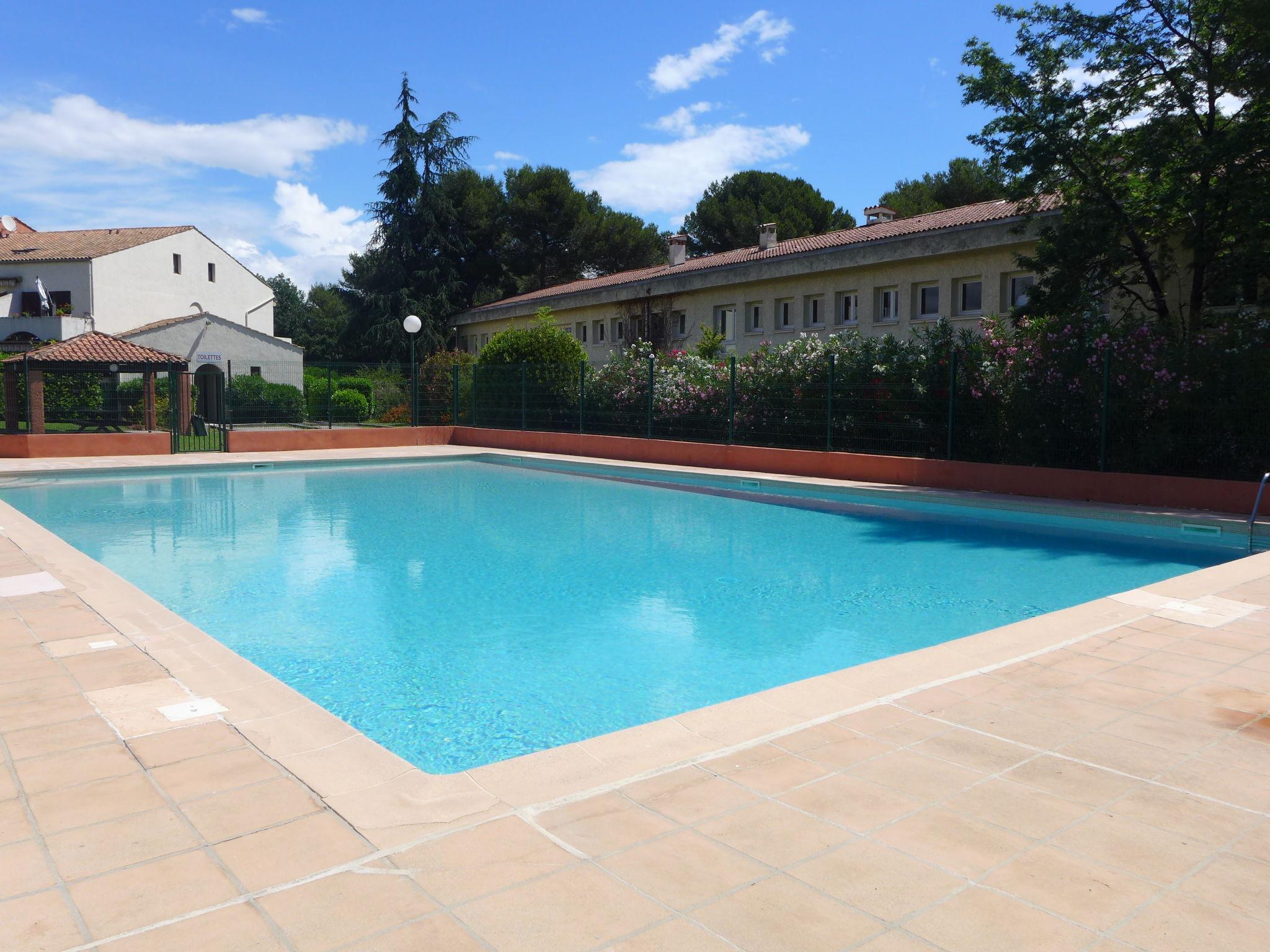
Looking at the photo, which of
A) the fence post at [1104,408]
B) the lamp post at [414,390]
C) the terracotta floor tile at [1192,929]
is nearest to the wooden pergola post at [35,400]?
the lamp post at [414,390]

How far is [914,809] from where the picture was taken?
2875 mm

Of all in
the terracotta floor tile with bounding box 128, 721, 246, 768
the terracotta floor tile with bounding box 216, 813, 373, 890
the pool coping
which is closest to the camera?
the terracotta floor tile with bounding box 216, 813, 373, 890

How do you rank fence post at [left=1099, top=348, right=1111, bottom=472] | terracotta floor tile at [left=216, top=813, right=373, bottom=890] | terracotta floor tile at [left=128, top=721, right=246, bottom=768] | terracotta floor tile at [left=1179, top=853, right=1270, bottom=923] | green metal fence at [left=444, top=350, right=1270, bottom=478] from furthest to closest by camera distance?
fence post at [left=1099, top=348, right=1111, bottom=472], green metal fence at [left=444, top=350, right=1270, bottom=478], terracotta floor tile at [left=128, top=721, right=246, bottom=768], terracotta floor tile at [left=216, top=813, right=373, bottom=890], terracotta floor tile at [left=1179, top=853, right=1270, bottom=923]

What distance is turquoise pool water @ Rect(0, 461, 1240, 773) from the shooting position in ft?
17.1

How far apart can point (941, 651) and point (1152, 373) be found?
28.3 ft

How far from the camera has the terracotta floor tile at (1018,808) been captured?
278cm

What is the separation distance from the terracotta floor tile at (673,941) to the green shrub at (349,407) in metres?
20.8

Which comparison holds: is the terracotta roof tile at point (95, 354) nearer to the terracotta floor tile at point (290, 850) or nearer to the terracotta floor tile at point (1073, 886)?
the terracotta floor tile at point (290, 850)

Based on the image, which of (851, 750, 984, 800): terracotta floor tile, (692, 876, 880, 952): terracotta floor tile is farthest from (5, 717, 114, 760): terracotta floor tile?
(851, 750, 984, 800): terracotta floor tile

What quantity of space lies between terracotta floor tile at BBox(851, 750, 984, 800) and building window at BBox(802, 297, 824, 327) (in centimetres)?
2207

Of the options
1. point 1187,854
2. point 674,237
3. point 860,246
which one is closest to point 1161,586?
point 1187,854

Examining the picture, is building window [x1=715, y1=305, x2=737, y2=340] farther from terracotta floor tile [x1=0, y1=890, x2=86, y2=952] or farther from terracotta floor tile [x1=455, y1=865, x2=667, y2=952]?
terracotta floor tile [x1=0, y1=890, x2=86, y2=952]

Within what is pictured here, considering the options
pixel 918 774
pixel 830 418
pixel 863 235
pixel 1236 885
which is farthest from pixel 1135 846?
pixel 863 235

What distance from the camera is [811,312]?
24.6 m
